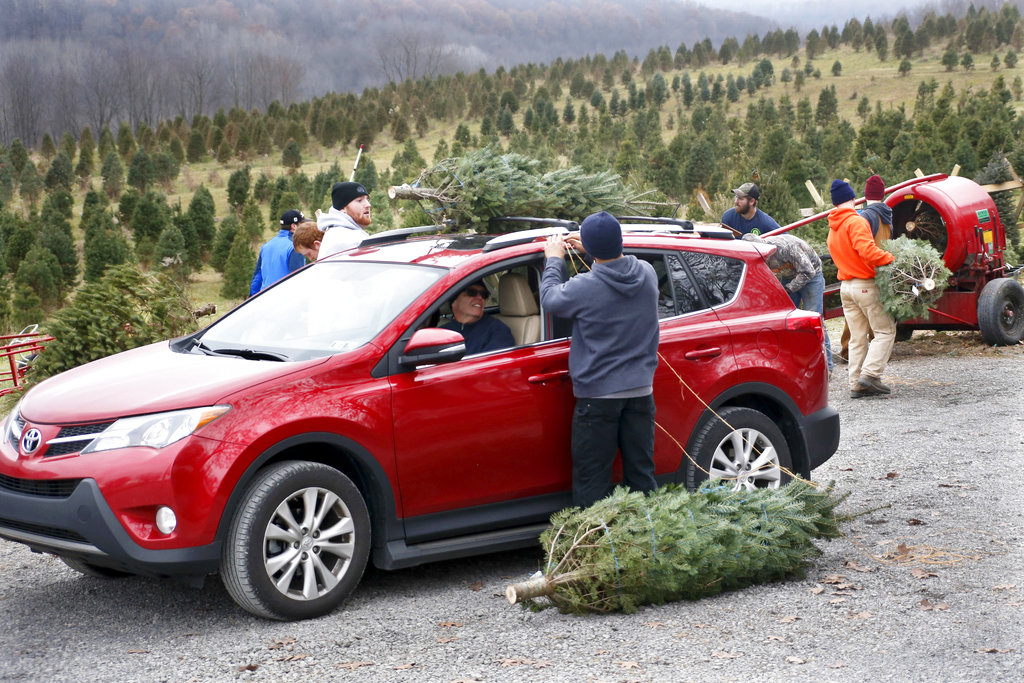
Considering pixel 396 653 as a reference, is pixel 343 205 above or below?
above

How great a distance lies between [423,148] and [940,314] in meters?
36.0

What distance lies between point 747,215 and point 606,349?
20.3 ft

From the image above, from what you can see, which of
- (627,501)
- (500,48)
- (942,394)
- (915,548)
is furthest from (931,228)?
(500,48)

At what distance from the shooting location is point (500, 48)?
16012 centimetres

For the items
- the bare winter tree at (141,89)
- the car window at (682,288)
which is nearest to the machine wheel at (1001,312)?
the car window at (682,288)

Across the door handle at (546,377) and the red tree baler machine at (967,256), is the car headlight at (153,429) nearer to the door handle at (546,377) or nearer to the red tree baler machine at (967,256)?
the door handle at (546,377)

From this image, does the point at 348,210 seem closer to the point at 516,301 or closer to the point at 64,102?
the point at 516,301

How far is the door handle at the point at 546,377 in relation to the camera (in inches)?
228

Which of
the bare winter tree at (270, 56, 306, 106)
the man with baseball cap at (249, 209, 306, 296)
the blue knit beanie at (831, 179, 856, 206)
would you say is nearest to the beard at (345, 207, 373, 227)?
the man with baseball cap at (249, 209, 306, 296)

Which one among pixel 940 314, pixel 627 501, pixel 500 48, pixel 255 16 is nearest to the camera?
pixel 627 501

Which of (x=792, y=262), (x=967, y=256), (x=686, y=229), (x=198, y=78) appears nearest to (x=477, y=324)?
(x=686, y=229)

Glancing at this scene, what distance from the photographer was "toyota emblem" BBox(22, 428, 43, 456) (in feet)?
16.7

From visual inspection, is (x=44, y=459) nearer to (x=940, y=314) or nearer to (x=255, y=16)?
(x=940, y=314)

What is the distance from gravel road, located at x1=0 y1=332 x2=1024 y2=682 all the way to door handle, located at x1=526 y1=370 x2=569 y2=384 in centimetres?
106
